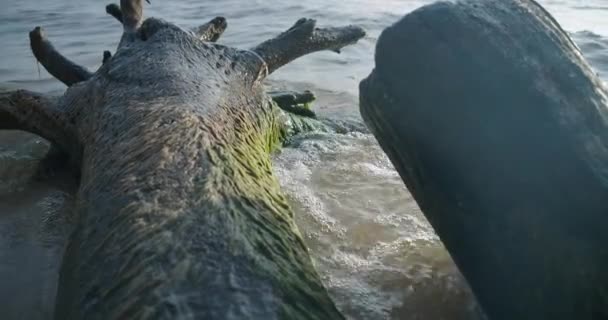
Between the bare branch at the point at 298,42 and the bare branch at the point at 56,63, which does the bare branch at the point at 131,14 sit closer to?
the bare branch at the point at 56,63

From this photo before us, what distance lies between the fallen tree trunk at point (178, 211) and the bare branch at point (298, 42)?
3.45ft

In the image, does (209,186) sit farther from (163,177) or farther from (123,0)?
(123,0)

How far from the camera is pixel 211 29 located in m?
4.59

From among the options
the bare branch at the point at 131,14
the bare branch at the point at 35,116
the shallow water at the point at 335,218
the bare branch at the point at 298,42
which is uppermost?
the bare branch at the point at 131,14

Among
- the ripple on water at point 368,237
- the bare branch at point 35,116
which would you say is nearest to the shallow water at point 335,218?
the ripple on water at point 368,237

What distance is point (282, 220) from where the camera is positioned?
1801 mm

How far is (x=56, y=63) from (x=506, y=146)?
3744mm

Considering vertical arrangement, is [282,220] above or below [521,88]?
below

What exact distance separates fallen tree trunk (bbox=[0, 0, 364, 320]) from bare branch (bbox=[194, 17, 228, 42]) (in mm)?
1434

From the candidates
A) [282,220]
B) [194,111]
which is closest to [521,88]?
[282,220]

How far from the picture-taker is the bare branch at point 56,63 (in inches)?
172

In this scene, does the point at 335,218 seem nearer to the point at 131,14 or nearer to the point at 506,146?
the point at 506,146

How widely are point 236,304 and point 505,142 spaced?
2.78 ft

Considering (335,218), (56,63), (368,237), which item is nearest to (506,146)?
(368,237)
